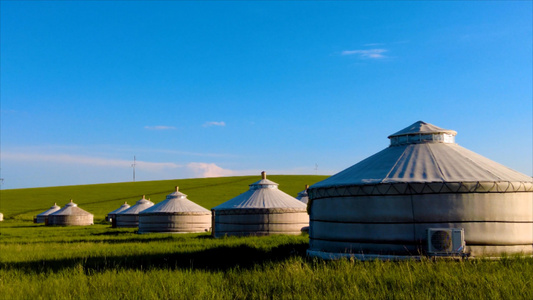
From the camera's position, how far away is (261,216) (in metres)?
20.9

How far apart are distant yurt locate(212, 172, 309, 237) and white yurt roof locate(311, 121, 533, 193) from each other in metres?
8.89

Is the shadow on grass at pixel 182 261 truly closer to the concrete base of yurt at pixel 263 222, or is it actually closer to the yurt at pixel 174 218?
the concrete base of yurt at pixel 263 222

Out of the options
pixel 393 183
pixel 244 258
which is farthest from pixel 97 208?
pixel 393 183

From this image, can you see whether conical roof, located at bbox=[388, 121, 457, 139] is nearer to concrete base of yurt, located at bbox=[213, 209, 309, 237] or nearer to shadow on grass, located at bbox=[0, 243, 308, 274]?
shadow on grass, located at bbox=[0, 243, 308, 274]

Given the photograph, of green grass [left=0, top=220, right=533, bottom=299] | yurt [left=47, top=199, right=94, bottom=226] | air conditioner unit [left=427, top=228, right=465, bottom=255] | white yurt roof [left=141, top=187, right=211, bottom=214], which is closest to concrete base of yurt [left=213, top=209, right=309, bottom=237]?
white yurt roof [left=141, top=187, right=211, bottom=214]

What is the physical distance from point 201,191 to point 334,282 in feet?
218

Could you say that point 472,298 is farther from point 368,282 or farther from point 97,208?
point 97,208

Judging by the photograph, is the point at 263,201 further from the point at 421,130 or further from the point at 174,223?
the point at 421,130

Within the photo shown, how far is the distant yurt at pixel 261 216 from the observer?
2092cm

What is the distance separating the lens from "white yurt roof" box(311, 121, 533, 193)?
10.1m

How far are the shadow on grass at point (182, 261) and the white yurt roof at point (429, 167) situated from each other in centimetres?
263

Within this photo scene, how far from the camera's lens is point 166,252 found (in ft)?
50.0

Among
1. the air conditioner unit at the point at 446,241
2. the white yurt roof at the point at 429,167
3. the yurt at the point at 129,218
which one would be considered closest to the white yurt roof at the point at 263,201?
the white yurt roof at the point at 429,167

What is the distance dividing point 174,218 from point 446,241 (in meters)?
20.7
